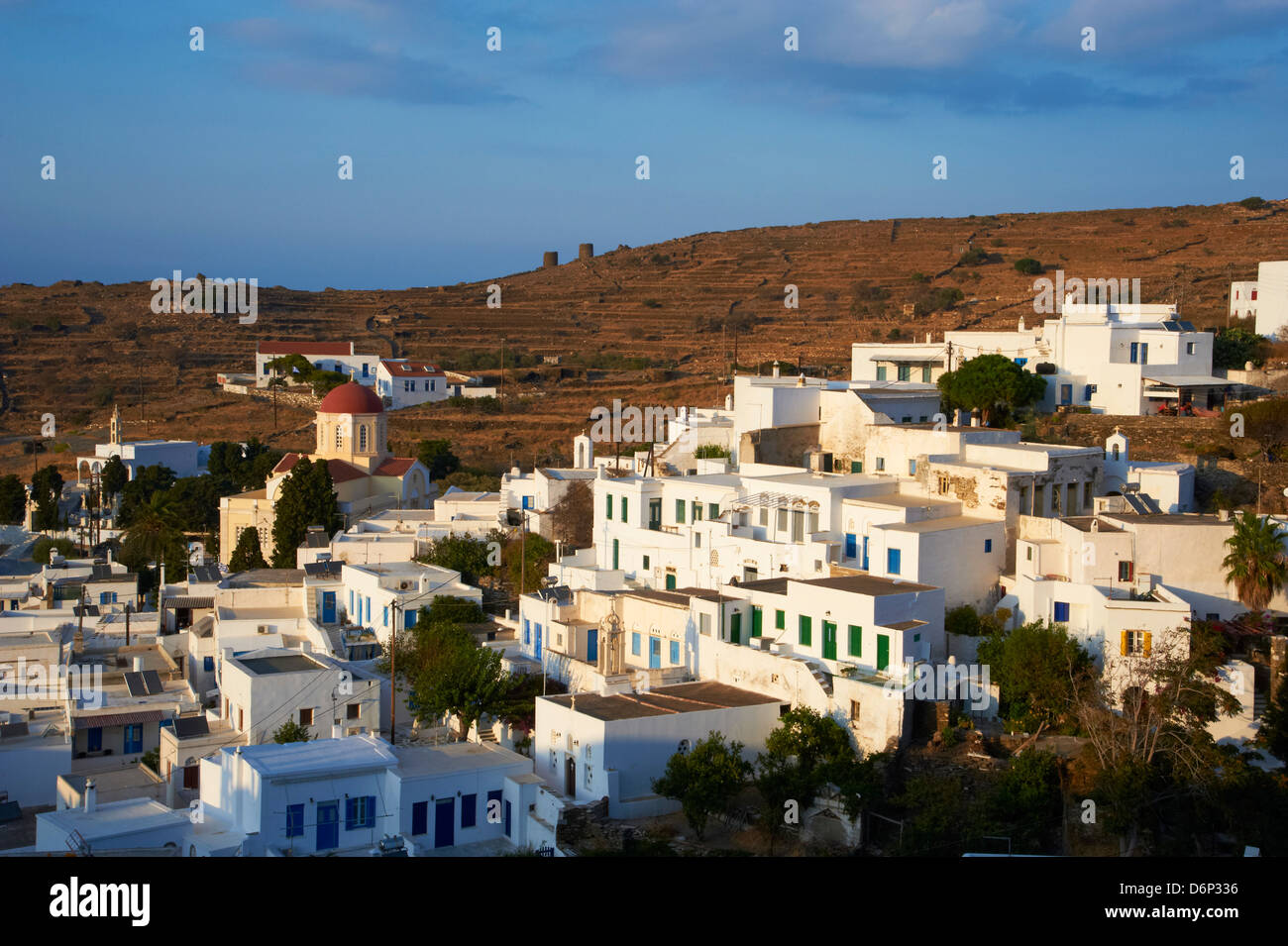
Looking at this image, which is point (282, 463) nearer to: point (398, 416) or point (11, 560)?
point (11, 560)

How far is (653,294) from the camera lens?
81.8 m

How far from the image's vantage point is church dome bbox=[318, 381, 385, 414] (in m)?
40.2

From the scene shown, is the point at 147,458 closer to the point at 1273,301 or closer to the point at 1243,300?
the point at 1273,301

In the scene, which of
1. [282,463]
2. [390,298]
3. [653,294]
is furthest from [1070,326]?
[390,298]

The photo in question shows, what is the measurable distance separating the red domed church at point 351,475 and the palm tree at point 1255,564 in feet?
77.0

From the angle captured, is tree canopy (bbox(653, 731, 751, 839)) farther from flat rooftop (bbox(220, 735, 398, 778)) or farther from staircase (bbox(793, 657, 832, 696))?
flat rooftop (bbox(220, 735, 398, 778))

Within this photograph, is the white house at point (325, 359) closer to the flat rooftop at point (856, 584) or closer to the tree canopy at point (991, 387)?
the tree canopy at point (991, 387)

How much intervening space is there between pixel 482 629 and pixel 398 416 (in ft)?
96.8

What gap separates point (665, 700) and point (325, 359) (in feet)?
152

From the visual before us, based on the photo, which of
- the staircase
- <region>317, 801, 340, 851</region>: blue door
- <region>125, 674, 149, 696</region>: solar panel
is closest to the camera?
<region>317, 801, 340, 851</region>: blue door

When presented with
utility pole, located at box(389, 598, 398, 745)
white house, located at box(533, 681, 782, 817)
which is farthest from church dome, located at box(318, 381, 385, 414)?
white house, located at box(533, 681, 782, 817)

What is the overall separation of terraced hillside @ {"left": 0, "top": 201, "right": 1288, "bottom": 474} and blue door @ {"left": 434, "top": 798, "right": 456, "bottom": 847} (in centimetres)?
2750

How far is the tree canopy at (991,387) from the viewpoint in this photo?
29.6 m
